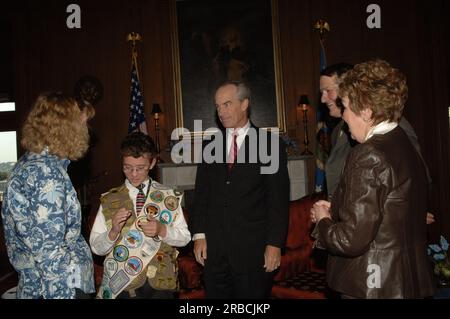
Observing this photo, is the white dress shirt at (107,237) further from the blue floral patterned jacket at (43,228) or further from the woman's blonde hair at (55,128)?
the woman's blonde hair at (55,128)

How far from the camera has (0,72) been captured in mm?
7312

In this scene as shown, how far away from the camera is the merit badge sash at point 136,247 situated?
204 cm

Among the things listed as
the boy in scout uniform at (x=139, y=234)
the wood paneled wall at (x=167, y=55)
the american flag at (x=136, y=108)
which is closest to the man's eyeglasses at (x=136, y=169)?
the boy in scout uniform at (x=139, y=234)

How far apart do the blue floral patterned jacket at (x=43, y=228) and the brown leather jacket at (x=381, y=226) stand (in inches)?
41.2

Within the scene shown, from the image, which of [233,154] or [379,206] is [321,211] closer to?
[379,206]

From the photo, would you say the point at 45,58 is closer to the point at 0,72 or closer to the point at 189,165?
the point at 0,72

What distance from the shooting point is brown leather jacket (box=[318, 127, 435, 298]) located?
1420 millimetres

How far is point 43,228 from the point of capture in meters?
1.53

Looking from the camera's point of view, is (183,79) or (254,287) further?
(183,79)

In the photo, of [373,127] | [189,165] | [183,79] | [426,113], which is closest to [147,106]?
[183,79]

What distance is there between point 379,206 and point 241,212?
36.7 inches

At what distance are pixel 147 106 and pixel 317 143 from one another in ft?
10.1

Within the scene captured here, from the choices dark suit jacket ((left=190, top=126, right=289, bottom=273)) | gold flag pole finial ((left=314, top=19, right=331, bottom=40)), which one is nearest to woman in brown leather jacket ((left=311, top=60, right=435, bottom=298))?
dark suit jacket ((left=190, top=126, right=289, bottom=273))

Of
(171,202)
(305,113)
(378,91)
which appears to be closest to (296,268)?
(171,202)
